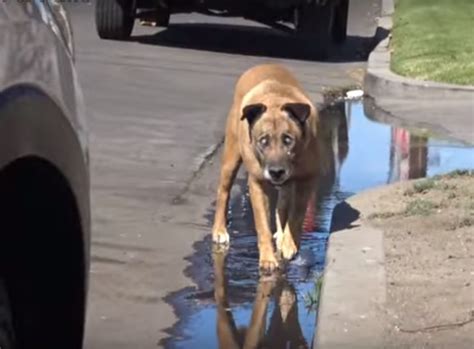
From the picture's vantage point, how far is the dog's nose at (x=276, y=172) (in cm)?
727

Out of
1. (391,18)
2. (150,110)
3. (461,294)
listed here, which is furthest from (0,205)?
(391,18)

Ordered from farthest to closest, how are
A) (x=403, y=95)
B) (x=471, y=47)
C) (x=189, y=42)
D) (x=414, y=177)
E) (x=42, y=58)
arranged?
1. (x=189, y=42)
2. (x=471, y=47)
3. (x=403, y=95)
4. (x=414, y=177)
5. (x=42, y=58)

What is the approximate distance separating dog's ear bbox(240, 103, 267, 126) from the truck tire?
9.79 metres

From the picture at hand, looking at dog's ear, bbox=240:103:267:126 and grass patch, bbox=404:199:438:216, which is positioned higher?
dog's ear, bbox=240:103:267:126

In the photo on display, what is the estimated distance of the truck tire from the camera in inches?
687

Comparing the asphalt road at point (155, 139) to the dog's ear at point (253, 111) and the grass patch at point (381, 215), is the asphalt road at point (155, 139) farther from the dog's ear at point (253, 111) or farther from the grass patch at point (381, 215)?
the grass patch at point (381, 215)

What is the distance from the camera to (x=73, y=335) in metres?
3.72

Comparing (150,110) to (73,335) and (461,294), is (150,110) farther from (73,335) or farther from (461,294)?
(73,335)

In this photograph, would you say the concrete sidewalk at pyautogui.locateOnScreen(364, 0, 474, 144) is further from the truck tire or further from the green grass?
the truck tire

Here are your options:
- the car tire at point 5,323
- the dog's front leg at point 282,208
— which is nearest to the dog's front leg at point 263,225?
the dog's front leg at point 282,208

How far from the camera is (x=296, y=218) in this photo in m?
7.52

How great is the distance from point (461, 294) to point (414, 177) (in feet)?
11.9

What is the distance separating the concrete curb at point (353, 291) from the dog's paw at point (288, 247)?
0.69 ft

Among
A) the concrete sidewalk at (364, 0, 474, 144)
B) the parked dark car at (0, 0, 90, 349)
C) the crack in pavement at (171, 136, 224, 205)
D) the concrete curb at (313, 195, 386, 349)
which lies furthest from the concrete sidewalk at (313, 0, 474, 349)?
the concrete sidewalk at (364, 0, 474, 144)
